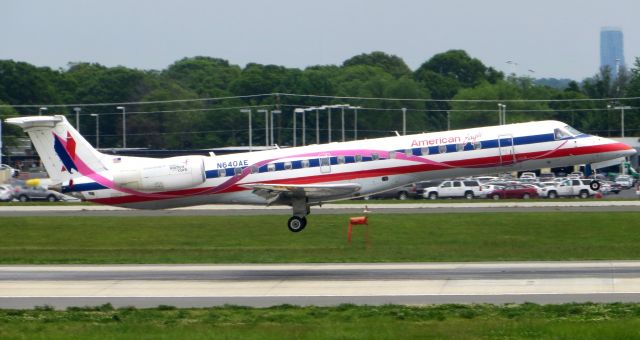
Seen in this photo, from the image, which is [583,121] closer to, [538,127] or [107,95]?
[107,95]

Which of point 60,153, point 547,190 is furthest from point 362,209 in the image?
point 60,153

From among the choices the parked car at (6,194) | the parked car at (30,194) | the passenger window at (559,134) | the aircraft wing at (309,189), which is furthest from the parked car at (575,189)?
the aircraft wing at (309,189)

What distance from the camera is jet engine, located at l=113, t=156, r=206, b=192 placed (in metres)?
38.3

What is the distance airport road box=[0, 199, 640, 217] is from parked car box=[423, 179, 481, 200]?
11367mm

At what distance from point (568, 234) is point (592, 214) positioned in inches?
333

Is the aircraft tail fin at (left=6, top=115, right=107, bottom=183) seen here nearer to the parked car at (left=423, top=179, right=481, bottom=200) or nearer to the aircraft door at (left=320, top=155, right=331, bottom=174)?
the aircraft door at (left=320, top=155, right=331, bottom=174)

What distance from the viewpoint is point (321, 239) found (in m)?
49.5

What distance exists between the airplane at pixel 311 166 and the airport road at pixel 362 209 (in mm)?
20621

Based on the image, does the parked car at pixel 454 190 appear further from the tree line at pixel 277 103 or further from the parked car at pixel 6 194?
the parked car at pixel 6 194

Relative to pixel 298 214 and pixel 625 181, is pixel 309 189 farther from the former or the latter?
pixel 625 181

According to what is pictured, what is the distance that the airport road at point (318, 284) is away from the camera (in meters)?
28.8

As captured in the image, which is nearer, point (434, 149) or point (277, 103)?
point (434, 149)

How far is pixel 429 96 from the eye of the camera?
150 metres

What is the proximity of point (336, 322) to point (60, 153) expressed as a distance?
1863cm
